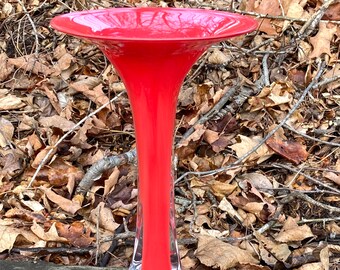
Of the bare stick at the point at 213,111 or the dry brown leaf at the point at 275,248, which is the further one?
the bare stick at the point at 213,111

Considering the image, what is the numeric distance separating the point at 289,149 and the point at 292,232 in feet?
1.29

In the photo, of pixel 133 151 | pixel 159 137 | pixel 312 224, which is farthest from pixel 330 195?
pixel 159 137

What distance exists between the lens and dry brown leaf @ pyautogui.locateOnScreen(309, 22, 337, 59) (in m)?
2.40

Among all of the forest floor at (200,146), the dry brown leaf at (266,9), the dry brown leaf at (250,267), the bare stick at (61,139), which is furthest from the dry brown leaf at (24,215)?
the dry brown leaf at (266,9)

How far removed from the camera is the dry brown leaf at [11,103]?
89.4 inches

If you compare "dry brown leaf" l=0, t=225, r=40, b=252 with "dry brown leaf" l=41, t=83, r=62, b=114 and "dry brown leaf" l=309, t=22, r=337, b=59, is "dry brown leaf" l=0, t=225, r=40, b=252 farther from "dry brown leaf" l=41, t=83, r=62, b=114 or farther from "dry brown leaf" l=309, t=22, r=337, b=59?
"dry brown leaf" l=309, t=22, r=337, b=59

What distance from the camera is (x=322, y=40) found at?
7.93 ft

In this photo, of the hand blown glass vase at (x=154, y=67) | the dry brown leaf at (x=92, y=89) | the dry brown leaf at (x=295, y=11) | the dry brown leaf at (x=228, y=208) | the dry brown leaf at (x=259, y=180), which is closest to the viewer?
the hand blown glass vase at (x=154, y=67)

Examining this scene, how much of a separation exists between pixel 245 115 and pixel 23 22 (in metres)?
1.10

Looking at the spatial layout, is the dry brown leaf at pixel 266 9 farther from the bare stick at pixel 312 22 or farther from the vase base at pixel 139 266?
the vase base at pixel 139 266

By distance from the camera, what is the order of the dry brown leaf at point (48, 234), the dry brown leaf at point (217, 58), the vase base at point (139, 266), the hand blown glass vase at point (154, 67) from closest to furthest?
the hand blown glass vase at point (154, 67) < the vase base at point (139, 266) < the dry brown leaf at point (48, 234) < the dry brown leaf at point (217, 58)

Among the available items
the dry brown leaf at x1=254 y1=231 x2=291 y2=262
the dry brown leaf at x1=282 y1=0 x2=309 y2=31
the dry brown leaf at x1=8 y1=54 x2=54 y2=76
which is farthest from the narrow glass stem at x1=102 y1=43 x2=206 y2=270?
the dry brown leaf at x1=282 y1=0 x2=309 y2=31

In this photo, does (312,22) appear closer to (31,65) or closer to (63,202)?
(31,65)

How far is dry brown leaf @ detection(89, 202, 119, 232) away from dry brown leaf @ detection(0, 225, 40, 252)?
0.55 feet
